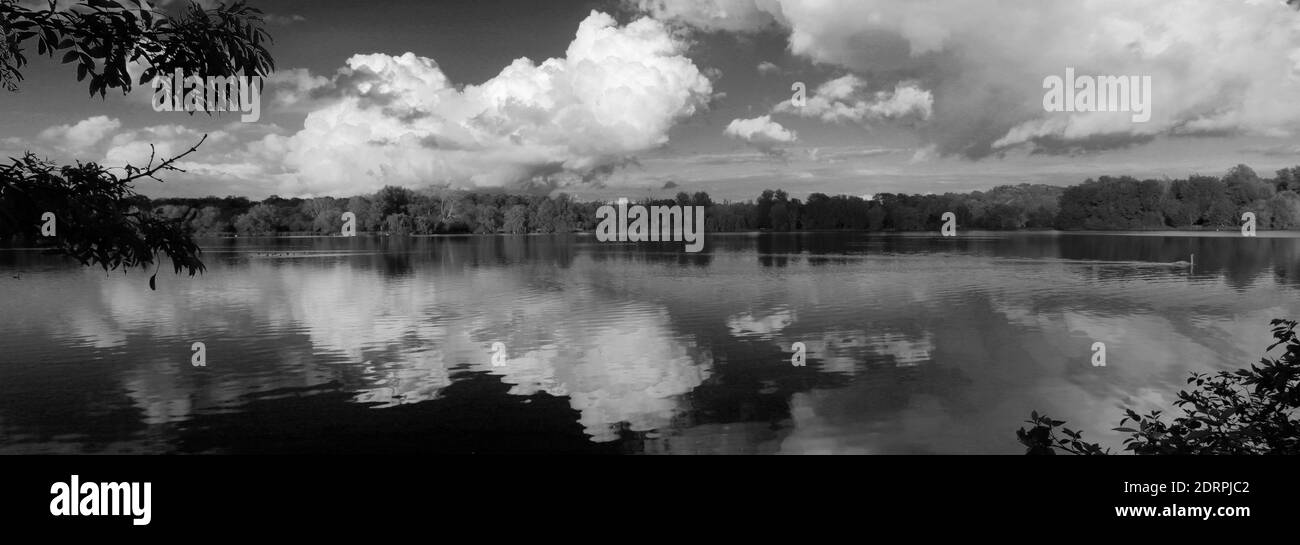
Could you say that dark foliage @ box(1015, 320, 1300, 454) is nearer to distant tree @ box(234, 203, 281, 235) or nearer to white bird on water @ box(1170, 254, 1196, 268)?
white bird on water @ box(1170, 254, 1196, 268)

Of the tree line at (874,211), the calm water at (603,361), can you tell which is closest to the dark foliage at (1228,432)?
the calm water at (603,361)

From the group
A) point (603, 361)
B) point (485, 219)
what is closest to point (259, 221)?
point (485, 219)

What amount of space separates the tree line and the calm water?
55171 mm

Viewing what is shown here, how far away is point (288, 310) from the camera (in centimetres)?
2761

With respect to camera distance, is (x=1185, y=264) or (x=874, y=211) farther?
(x=874, y=211)

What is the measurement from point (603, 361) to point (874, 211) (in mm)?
130275

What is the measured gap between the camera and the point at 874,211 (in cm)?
14012

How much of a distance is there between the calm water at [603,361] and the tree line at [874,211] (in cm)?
5517

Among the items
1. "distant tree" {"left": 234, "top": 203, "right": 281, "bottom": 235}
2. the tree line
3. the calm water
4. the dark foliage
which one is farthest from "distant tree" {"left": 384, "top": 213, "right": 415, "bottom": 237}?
the dark foliage

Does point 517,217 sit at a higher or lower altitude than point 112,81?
higher

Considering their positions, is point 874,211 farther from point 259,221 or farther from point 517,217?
point 259,221

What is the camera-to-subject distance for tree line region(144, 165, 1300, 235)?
305ft

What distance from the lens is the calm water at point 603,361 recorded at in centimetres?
1205

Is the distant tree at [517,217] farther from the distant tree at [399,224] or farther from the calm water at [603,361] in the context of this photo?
the calm water at [603,361]
